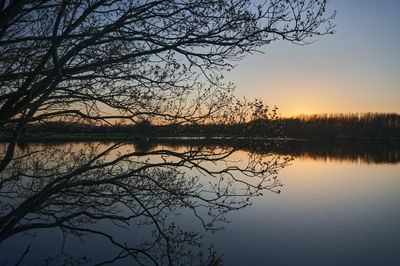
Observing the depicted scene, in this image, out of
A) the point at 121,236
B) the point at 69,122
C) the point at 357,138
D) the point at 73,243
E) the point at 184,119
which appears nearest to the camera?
the point at 184,119

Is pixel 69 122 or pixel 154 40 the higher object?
pixel 154 40

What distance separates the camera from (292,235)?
1191 centimetres

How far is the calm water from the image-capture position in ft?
31.4

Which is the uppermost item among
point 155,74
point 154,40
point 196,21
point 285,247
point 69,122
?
point 196,21

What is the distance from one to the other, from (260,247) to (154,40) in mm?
8535

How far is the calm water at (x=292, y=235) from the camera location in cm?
957

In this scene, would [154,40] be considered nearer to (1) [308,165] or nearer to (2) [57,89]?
(2) [57,89]

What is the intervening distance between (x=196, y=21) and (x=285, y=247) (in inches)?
355

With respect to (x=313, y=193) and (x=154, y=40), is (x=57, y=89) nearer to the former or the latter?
(x=154, y=40)

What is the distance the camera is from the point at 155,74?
5.31m

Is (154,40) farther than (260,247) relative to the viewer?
No

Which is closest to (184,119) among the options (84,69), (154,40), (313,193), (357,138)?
(154,40)

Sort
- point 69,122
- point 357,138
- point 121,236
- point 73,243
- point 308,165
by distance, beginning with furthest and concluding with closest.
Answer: point 357,138, point 308,165, point 121,236, point 73,243, point 69,122

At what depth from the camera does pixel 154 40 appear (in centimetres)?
499
